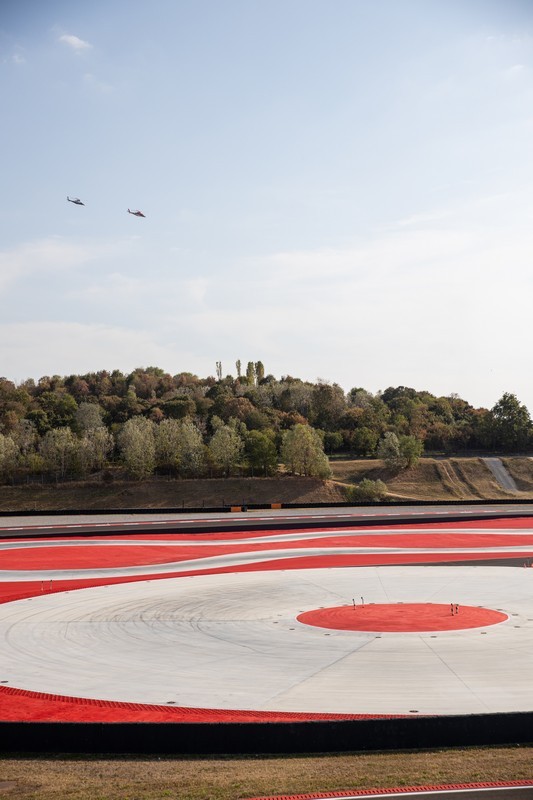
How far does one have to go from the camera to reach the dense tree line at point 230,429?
96.9m

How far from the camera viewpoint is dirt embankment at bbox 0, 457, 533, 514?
287 ft

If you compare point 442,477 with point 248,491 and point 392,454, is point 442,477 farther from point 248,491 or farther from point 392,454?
point 248,491

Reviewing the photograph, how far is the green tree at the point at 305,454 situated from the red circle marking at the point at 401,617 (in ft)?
210

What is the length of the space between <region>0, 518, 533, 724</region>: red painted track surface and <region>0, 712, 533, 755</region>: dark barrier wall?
5.81ft

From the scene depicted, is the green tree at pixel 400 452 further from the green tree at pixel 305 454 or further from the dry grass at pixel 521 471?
the dry grass at pixel 521 471

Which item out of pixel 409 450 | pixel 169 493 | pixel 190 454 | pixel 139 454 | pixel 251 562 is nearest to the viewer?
pixel 251 562

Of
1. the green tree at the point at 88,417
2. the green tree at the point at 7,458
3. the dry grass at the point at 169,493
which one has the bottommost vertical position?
the dry grass at the point at 169,493

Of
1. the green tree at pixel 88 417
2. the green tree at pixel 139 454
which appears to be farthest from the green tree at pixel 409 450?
the green tree at pixel 88 417

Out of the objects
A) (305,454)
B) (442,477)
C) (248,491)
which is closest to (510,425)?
(442,477)

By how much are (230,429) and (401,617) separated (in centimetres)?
7390

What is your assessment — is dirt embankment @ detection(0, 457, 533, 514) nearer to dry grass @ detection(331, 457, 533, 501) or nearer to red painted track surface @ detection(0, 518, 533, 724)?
dry grass @ detection(331, 457, 533, 501)

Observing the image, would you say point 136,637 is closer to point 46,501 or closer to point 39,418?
point 46,501

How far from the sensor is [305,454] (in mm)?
93250

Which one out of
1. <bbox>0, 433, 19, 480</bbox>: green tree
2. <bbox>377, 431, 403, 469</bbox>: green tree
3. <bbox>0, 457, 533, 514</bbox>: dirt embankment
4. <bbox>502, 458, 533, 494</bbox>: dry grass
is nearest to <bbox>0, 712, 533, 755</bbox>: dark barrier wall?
<bbox>0, 457, 533, 514</bbox>: dirt embankment
